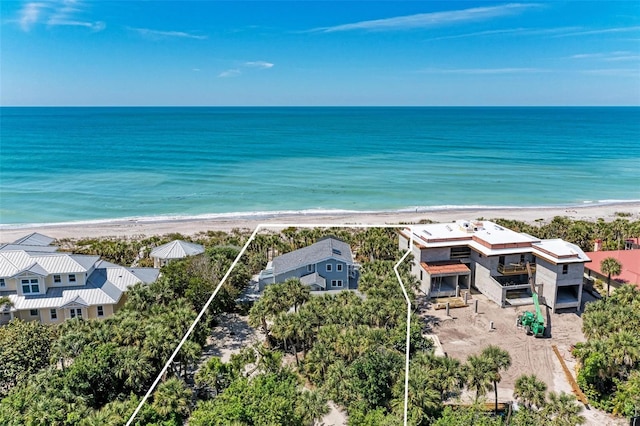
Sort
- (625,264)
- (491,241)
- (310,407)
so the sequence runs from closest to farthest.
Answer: (310,407) → (491,241) → (625,264)

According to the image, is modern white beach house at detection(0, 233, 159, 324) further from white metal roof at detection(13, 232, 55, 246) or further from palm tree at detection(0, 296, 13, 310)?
white metal roof at detection(13, 232, 55, 246)

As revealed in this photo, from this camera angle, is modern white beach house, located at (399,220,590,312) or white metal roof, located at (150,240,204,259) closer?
modern white beach house, located at (399,220,590,312)

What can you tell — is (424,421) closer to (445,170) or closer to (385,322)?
(385,322)

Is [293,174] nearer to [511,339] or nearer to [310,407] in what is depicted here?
[511,339]

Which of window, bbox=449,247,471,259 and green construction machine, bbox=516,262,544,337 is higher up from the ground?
window, bbox=449,247,471,259

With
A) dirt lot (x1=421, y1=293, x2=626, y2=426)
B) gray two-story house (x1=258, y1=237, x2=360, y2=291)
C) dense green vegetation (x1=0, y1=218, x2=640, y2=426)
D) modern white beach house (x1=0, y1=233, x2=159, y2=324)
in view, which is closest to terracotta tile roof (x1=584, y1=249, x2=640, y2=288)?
dirt lot (x1=421, y1=293, x2=626, y2=426)

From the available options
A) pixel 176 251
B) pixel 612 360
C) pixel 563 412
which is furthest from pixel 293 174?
pixel 563 412

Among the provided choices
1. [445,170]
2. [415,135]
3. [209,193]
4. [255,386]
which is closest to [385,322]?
[255,386]
